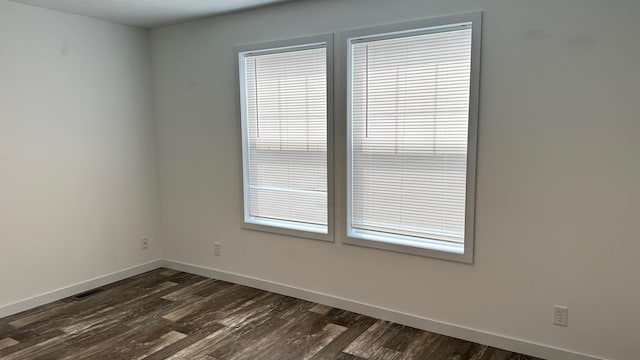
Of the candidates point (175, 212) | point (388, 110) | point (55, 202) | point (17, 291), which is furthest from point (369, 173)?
point (17, 291)

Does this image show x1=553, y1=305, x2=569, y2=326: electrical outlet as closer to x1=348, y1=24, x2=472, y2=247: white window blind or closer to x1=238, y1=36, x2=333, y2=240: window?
x1=348, y1=24, x2=472, y2=247: white window blind

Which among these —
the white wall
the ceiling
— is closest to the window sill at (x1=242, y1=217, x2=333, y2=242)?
the white wall

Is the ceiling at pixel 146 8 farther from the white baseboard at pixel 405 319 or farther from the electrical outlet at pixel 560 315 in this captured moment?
the electrical outlet at pixel 560 315

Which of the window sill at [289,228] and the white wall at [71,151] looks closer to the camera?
the white wall at [71,151]

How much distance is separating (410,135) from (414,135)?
29 mm

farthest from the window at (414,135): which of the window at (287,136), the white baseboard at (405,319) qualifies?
the white baseboard at (405,319)

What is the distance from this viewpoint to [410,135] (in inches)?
124

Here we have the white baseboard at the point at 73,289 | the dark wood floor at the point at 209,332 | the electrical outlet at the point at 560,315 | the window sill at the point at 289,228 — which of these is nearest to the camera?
the electrical outlet at the point at 560,315

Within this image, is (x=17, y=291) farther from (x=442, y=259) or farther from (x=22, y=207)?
(x=442, y=259)

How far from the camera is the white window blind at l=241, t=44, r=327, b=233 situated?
356cm

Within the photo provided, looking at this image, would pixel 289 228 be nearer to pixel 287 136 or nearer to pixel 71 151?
pixel 287 136

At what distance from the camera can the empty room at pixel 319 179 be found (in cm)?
259

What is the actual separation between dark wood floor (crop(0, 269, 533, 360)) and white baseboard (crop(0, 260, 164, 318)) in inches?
2.9

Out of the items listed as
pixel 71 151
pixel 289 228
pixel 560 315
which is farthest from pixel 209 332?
pixel 560 315
